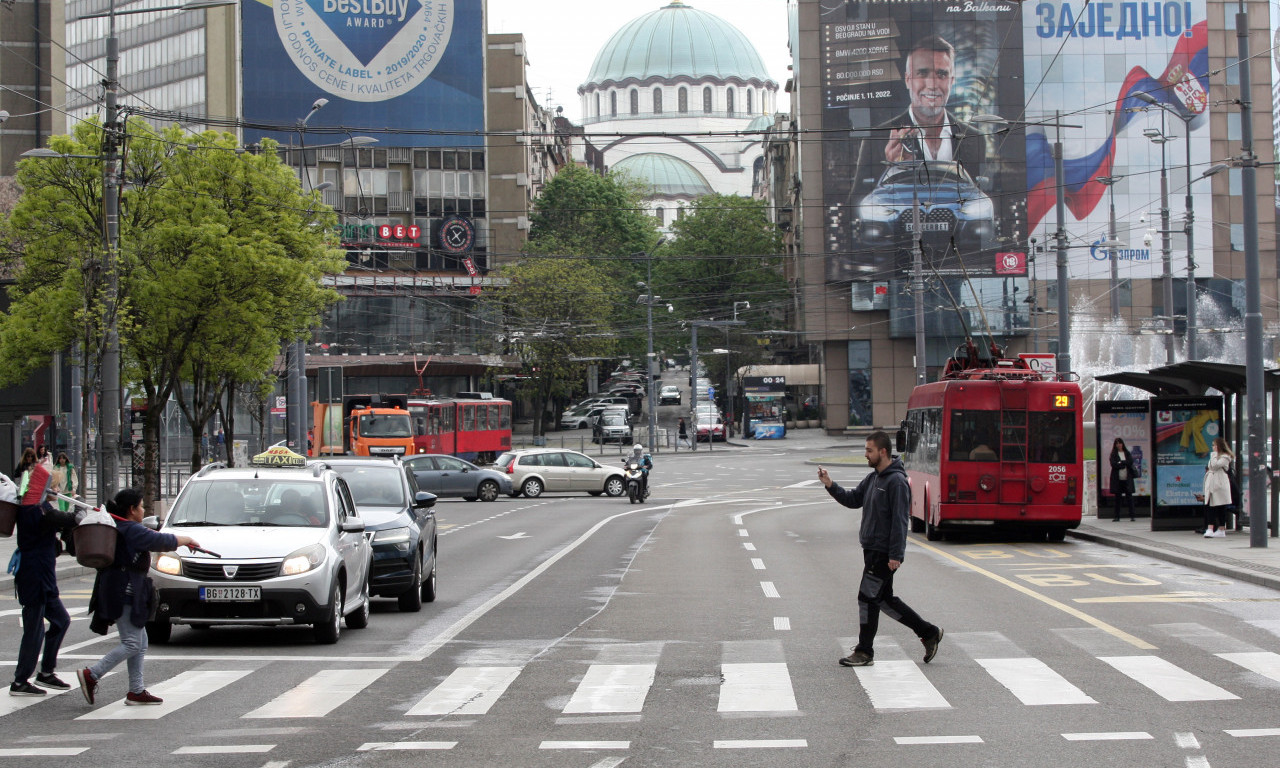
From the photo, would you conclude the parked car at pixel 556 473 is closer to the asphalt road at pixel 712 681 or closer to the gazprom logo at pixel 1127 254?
the asphalt road at pixel 712 681

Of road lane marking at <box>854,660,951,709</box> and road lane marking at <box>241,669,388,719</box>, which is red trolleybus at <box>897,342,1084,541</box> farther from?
road lane marking at <box>241,669,388,719</box>

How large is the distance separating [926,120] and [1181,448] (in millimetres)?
49723

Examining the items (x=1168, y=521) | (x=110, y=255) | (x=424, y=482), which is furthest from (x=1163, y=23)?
(x=110, y=255)

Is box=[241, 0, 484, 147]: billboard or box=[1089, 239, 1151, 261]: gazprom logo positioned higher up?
box=[241, 0, 484, 147]: billboard

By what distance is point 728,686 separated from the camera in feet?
31.3

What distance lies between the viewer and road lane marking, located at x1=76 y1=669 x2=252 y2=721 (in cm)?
880

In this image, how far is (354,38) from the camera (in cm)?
8069

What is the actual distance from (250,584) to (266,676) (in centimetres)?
133

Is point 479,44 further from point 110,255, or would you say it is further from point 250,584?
point 250,584

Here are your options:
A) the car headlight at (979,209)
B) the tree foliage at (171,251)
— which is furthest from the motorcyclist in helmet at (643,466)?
the car headlight at (979,209)

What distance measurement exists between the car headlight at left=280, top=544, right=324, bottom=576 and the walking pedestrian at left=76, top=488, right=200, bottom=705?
2092 mm

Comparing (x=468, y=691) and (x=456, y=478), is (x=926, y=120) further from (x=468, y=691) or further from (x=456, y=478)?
(x=468, y=691)

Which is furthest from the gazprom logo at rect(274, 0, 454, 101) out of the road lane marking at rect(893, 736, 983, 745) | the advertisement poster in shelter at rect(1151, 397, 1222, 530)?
the road lane marking at rect(893, 736, 983, 745)

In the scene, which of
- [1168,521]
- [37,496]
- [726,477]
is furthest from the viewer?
[726,477]
